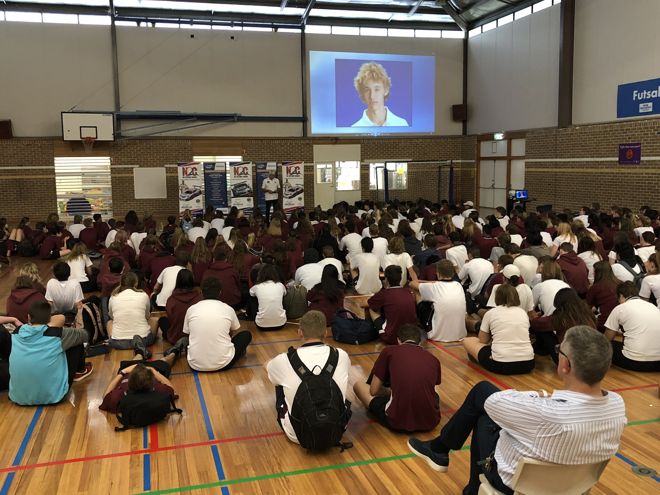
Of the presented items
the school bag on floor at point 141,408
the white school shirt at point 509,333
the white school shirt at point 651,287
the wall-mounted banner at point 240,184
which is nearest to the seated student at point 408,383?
the white school shirt at point 509,333

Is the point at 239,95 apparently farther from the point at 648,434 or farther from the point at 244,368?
the point at 648,434

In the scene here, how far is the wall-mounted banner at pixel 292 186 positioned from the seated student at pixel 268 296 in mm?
14343

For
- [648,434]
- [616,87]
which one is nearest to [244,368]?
[648,434]

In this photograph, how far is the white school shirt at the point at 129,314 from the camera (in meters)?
7.45

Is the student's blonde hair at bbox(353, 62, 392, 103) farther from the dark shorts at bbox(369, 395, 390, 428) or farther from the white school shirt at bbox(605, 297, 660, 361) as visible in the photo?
the dark shorts at bbox(369, 395, 390, 428)

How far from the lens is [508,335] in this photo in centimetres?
663

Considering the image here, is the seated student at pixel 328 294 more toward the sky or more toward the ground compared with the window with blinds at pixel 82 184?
more toward the ground

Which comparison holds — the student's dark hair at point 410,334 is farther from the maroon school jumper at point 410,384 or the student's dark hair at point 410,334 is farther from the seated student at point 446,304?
the seated student at point 446,304

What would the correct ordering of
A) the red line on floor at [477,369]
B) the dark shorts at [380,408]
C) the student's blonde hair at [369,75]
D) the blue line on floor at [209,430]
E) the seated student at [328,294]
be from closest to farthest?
the blue line on floor at [209,430] → the dark shorts at [380,408] → the red line on floor at [477,369] → the seated student at [328,294] → the student's blonde hair at [369,75]

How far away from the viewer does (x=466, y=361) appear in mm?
7270

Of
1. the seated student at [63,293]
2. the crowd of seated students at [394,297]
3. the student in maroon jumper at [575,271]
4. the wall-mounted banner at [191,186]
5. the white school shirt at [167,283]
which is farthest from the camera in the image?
the wall-mounted banner at [191,186]

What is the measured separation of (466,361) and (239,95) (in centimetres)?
1828

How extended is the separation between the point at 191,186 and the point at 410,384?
17.8 metres

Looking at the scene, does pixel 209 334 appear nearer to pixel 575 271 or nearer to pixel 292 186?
pixel 575 271
